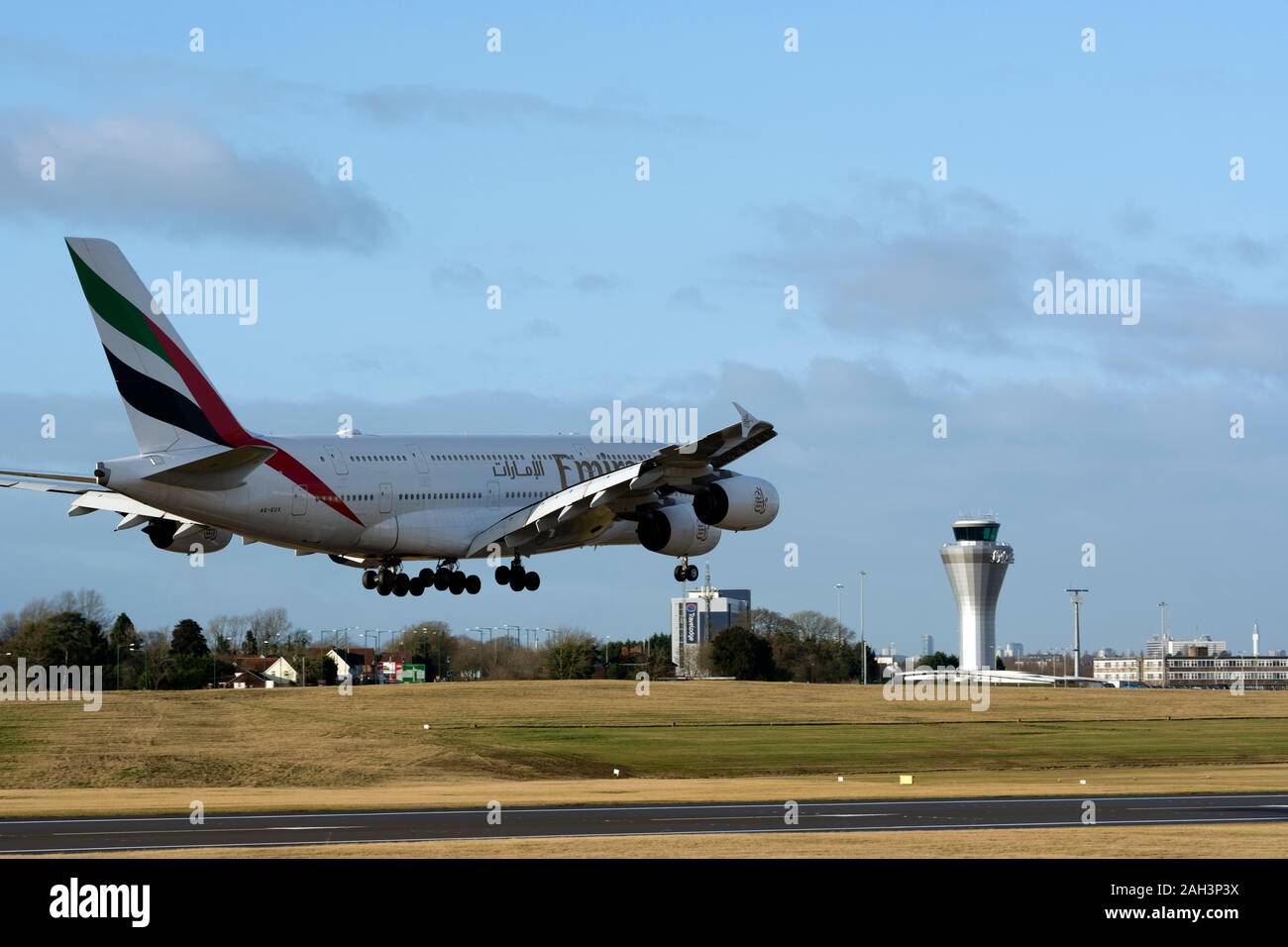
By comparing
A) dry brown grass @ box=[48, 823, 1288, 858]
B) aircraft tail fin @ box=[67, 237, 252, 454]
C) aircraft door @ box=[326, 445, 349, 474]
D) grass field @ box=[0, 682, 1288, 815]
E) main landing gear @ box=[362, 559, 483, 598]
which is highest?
aircraft tail fin @ box=[67, 237, 252, 454]

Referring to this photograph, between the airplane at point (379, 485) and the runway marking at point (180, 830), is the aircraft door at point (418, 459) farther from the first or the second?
the runway marking at point (180, 830)

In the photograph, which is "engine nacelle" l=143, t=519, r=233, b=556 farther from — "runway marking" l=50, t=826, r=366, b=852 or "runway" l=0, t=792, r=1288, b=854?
"runway marking" l=50, t=826, r=366, b=852

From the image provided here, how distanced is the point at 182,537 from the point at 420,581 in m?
8.60

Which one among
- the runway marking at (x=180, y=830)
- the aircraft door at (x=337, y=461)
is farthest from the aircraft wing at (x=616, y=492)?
the runway marking at (x=180, y=830)

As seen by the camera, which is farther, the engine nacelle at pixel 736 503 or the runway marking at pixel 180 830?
the engine nacelle at pixel 736 503

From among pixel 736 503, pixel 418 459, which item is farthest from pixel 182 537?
pixel 736 503

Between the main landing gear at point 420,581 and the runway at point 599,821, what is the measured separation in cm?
1946

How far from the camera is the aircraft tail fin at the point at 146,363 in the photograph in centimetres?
5556

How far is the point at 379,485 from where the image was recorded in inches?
2469

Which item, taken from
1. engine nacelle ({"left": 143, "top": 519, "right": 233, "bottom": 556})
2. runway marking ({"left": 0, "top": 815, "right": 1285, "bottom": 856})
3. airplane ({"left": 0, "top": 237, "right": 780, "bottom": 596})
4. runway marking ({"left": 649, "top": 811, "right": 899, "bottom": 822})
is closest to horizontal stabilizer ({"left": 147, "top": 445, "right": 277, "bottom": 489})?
airplane ({"left": 0, "top": 237, "right": 780, "bottom": 596})

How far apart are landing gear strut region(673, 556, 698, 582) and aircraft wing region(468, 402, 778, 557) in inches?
104

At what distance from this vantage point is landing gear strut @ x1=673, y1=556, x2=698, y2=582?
64938 millimetres

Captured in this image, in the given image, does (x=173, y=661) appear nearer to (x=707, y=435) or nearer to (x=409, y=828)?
(x=707, y=435)
